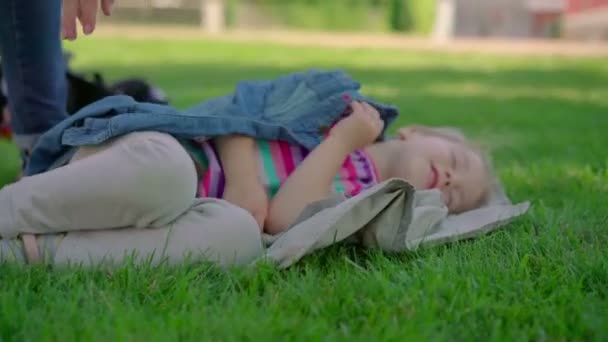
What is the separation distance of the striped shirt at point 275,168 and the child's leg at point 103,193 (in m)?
0.30

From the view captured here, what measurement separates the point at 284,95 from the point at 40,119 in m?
0.78

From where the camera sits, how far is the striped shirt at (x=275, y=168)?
203cm

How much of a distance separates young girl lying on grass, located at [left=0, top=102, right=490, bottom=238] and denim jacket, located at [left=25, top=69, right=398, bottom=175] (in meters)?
0.04

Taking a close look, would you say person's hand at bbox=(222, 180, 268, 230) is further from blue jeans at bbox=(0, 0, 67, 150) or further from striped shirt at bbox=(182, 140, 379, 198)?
blue jeans at bbox=(0, 0, 67, 150)

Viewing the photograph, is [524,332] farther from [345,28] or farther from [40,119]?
[345,28]

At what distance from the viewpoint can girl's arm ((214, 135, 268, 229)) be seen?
1.98 m

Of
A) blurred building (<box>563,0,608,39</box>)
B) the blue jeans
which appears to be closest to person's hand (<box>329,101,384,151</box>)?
the blue jeans

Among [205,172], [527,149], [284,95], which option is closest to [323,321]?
[205,172]

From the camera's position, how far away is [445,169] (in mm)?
2363

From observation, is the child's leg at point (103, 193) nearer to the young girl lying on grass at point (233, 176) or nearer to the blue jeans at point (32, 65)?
the young girl lying on grass at point (233, 176)

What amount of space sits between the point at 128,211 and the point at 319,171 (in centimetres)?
55

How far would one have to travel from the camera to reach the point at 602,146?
395 cm

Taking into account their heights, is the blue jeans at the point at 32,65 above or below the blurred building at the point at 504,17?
above

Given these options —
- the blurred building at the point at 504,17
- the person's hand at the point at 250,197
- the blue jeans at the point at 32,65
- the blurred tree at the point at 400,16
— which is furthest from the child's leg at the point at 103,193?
the blurred building at the point at 504,17
